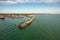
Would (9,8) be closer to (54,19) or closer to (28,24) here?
(28,24)

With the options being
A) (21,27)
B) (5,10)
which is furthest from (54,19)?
(5,10)

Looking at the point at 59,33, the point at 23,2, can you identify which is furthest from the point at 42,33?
the point at 23,2

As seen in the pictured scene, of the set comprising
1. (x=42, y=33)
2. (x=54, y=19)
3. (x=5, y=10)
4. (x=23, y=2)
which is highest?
(x=23, y=2)

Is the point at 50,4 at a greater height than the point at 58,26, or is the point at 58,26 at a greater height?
the point at 50,4

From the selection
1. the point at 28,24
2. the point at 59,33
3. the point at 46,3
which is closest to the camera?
the point at 59,33

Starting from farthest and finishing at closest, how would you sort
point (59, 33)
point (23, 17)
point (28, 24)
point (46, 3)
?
1. point (28, 24)
2. point (23, 17)
3. point (46, 3)
4. point (59, 33)

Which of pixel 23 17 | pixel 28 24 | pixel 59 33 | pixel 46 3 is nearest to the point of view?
pixel 59 33

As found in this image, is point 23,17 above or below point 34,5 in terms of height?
below

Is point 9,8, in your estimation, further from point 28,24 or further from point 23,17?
point 28,24

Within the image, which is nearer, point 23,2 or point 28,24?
point 23,2
